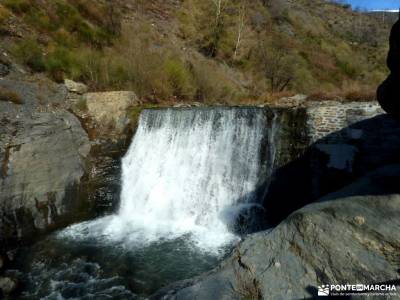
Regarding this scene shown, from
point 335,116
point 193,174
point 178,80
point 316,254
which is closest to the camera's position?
point 316,254

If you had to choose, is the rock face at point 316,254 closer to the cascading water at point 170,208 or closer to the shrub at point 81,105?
the cascading water at point 170,208

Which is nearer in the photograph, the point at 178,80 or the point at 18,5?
the point at 18,5

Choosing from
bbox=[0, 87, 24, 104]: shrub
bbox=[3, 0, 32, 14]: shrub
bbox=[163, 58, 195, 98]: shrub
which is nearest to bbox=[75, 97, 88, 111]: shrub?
bbox=[0, 87, 24, 104]: shrub

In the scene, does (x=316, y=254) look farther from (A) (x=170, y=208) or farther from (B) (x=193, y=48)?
(B) (x=193, y=48)

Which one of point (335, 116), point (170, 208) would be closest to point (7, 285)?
point (170, 208)

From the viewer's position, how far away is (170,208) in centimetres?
988

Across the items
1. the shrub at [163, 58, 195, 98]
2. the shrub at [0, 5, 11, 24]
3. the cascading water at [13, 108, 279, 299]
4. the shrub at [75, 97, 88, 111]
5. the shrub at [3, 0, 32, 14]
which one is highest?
the shrub at [3, 0, 32, 14]

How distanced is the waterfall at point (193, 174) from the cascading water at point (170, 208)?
30 millimetres

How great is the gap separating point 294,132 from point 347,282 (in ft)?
18.4

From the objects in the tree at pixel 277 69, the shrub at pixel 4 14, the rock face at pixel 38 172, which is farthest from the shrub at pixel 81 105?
the tree at pixel 277 69

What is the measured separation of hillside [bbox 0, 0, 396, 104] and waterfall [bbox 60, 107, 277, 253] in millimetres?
4745

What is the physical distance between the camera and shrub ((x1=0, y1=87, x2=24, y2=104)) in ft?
32.2

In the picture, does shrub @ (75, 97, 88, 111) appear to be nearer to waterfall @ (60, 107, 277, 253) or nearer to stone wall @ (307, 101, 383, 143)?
waterfall @ (60, 107, 277, 253)

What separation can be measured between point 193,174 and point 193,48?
15.4 metres
